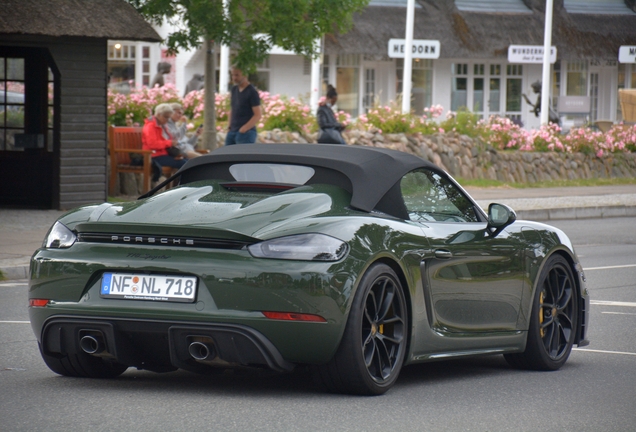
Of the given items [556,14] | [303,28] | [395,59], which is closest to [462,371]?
[303,28]

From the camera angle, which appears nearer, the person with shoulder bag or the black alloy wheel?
the black alloy wheel

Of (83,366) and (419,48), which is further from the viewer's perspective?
(419,48)

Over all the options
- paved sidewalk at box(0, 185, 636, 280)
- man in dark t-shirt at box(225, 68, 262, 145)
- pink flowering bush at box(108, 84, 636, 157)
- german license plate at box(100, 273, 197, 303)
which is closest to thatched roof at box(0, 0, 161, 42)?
man in dark t-shirt at box(225, 68, 262, 145)

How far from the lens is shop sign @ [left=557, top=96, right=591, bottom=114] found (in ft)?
128

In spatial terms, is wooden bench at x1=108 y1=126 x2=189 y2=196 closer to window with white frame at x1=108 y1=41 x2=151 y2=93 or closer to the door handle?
the door handle

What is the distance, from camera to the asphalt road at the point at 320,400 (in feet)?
17.4

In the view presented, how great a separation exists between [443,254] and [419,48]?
3370 cm

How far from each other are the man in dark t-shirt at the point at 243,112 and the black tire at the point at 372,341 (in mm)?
11682

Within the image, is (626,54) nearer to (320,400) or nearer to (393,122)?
(393,122)

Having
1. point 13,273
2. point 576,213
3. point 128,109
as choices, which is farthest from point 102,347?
point 576,213

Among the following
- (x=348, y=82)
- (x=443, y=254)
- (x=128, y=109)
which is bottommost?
(x=443, y=254)

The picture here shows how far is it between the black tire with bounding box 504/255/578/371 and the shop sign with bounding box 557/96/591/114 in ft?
106

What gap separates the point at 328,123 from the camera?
21.4 meters

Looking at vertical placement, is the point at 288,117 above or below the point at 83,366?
above
